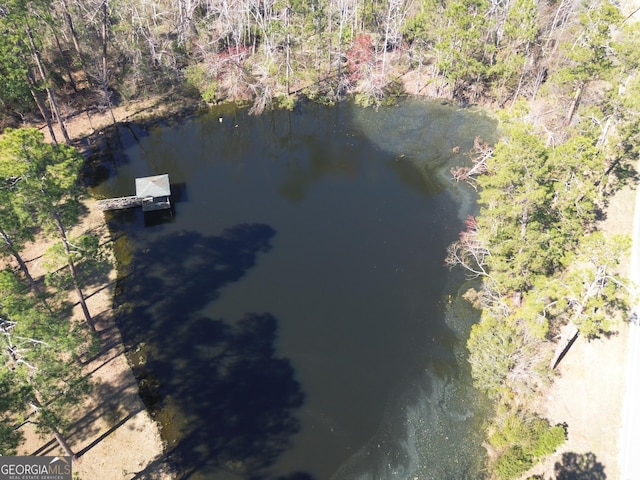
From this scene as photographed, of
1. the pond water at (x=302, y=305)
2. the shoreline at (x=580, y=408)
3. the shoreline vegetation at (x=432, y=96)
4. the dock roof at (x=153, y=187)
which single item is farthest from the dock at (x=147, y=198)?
the shoreline at (x=580, y=408)

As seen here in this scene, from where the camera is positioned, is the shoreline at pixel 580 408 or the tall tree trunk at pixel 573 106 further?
the tall tree trunk at pixel 573 106

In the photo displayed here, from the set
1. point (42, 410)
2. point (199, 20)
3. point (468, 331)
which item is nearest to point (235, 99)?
point (199, 20)

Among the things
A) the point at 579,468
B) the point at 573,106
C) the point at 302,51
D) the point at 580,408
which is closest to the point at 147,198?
the point at 302,51

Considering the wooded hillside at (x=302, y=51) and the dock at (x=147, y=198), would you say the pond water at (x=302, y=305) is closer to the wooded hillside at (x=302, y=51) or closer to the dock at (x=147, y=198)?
Result: the dock at (x=147, y=198)

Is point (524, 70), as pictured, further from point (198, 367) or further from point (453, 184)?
point (198, 367)

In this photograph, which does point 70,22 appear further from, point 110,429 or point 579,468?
point 579,468

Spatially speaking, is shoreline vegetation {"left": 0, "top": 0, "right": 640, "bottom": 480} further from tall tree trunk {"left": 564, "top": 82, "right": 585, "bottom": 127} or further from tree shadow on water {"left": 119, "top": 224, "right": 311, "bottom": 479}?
tree shadow on water {"left": 119, "top": 224, "right": 311, "bottom": 479}
